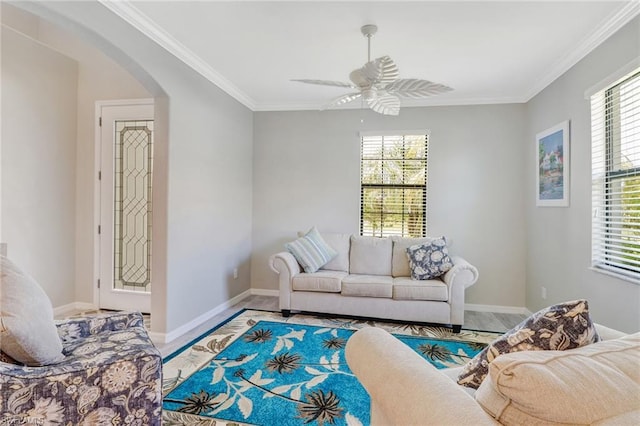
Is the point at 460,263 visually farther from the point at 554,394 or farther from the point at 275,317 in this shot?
the point at 554,394

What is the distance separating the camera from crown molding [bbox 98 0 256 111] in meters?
2.40

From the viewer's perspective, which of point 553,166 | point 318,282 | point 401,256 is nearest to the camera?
point 553,166

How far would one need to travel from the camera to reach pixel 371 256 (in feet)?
13.4

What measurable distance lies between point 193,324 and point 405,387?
296cm

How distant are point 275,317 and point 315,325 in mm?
528

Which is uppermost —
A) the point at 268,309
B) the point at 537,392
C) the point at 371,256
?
the point at 537,392

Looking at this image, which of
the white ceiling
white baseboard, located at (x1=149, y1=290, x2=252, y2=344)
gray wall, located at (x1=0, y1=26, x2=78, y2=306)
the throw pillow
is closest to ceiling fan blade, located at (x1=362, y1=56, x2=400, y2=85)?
the white ceiling

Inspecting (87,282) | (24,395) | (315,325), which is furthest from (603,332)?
(87,282)

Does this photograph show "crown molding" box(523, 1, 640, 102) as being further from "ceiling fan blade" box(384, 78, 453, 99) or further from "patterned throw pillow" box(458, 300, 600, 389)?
"patterned throw pillow" box(458, 300, 600, 389)

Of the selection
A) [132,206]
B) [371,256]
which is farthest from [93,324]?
[371,256]

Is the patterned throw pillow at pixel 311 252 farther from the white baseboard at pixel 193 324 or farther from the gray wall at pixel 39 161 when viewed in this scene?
the gray wall at pixel 39 161

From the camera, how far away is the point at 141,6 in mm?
2418

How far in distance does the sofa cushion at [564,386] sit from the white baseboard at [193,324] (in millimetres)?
2934

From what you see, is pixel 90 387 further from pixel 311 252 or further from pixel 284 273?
pixel 311 252
